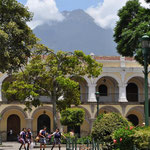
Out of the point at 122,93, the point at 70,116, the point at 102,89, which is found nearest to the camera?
the point at 70,116

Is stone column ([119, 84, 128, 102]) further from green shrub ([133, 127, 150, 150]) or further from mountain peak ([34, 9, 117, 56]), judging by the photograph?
mountain peak ([34, 9, 117, 56])

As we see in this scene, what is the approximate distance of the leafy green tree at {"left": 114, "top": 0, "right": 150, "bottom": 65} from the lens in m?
20.8

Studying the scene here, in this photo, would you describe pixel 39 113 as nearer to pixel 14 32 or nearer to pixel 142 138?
pixel 14 32

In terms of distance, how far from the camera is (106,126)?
45.4ft

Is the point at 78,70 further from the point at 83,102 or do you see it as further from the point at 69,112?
the point at 83,102

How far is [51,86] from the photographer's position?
23922 millimetres

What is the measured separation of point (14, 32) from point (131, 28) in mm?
9791

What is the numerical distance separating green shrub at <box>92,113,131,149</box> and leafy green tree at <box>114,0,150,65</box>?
6966 mm

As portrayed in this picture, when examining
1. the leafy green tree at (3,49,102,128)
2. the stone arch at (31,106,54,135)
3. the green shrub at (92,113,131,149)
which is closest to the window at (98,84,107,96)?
the stone arch at (31,106,54,135)

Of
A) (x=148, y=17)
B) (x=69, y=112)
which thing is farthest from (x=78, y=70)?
(x=148, y=17)

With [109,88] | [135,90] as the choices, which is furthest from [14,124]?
[135,90]

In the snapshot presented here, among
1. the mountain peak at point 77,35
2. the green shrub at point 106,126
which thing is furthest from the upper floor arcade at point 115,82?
the mountain peak at point 77,35

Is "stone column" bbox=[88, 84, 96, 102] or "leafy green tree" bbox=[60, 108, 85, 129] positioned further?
"stone column" bbox=[88, 84, 96, 102]

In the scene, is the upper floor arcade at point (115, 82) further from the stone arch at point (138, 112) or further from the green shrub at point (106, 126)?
the green shrub at point (106, 126)
